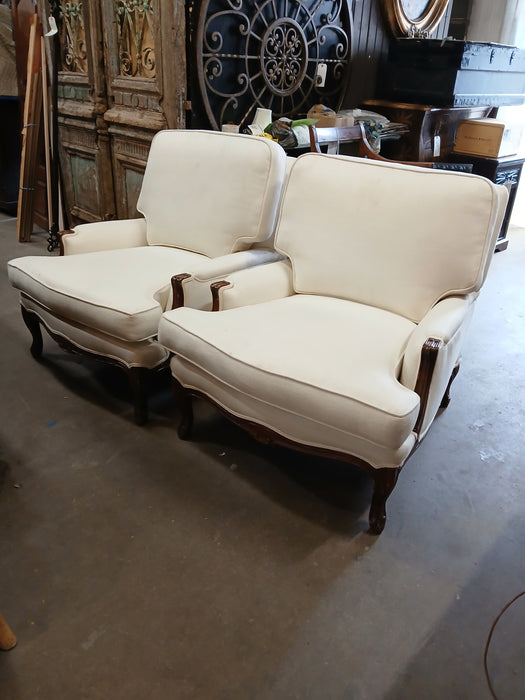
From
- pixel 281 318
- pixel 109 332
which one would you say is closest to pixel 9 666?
pixel 109 332

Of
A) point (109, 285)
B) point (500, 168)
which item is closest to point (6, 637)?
point (109, 285)

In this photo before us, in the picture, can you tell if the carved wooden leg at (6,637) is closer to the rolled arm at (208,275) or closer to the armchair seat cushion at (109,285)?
the armchair seat cushion at (109,285)

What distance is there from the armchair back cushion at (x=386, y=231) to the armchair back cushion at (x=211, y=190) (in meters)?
0.12

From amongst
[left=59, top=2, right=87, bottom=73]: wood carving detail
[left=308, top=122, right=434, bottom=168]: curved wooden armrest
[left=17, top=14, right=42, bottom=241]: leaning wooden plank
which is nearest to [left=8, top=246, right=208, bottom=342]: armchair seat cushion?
[left=308, top=122, right=434, bottom=168]: curved wooden armrest

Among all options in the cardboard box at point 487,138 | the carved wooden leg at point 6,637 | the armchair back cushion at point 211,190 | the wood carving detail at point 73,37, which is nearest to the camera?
the carved wooden leg at point 6,637

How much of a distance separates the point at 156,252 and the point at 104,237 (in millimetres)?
273

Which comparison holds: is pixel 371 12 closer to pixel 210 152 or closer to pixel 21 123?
pixel 210 152

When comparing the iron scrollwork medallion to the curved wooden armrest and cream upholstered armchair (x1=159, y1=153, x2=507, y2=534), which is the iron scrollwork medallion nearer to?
the curved wooden armrest

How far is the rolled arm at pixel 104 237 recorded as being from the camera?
2260mm

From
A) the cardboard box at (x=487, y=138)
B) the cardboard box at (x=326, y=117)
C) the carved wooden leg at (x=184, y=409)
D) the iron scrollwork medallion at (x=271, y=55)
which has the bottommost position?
the carved wooden leg at (x=184, y=409)

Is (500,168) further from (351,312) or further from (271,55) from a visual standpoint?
(351,312)

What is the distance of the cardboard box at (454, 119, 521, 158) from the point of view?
376 centimetres

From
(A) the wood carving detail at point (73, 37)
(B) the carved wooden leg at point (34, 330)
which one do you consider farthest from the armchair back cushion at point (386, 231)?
(A) the wood carving detail at point (73, 37)

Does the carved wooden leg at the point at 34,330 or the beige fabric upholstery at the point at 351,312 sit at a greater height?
the beige fabric upholstery at the point at 351,312
